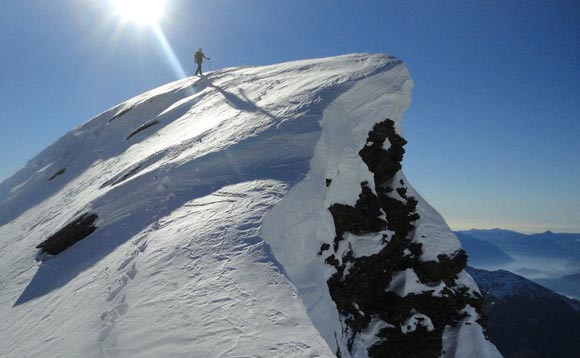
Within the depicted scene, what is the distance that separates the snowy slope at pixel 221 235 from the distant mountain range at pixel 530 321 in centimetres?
10993

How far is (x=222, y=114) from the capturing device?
16.1m

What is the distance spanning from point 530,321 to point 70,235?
5461 inches

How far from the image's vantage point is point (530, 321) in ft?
373

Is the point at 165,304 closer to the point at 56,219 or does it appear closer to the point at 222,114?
the point at 56,219

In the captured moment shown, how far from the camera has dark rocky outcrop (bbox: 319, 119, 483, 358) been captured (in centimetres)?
Answer: 1563

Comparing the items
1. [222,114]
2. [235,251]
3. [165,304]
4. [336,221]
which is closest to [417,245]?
[336,221]

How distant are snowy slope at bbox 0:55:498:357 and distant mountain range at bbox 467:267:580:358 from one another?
10993 cm

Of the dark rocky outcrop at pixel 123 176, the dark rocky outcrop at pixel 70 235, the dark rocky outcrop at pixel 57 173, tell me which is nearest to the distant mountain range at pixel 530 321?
the dark rocky outcrop at pixel 57 173

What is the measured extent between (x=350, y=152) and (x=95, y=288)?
977cm

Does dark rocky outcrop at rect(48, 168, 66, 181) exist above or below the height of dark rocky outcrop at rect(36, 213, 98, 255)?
above

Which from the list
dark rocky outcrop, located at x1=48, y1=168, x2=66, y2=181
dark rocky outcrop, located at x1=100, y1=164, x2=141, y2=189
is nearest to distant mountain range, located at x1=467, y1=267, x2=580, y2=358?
dark rocky outcrop, located at x1=48, y1=168, x2=66, y2=181

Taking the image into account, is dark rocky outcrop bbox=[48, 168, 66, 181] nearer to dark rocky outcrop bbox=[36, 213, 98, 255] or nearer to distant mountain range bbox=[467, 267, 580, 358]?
dark rocky outcrop bbox=[36, 213, 98, 255]

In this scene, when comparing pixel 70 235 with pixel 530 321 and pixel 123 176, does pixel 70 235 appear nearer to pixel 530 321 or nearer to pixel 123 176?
pixel 123 176

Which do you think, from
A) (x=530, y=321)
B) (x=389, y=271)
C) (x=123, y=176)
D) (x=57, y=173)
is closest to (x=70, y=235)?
(x=123, y=176)
